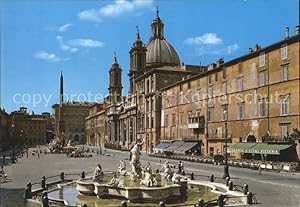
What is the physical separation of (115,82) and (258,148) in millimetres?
94156

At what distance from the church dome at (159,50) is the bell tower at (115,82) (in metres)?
32.9

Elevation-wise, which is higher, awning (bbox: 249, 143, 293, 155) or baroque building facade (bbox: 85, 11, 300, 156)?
baroque building facade (bbox: 85, 11, 300, 156)

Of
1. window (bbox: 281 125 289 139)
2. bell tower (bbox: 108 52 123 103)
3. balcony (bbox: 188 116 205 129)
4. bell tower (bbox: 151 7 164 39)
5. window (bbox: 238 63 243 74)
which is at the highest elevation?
bell tower (bbox: 151 7 164 39)

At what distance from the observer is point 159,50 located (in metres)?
94.4

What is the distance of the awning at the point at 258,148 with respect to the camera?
35.5 m

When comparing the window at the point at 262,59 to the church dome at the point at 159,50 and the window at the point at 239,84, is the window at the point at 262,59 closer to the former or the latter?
the window at the point at 239,84

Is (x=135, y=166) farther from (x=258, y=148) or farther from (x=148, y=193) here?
(x=258, y=148)

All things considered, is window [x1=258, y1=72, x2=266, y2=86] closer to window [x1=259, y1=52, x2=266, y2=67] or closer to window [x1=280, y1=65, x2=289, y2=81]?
window [x1=259, y1=52, x2=266, y2=67]

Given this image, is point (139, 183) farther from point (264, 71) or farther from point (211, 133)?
point (211, 133)

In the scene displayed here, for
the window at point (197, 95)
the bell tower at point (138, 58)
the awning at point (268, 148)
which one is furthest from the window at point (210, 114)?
the bell tower at point (138, 58)

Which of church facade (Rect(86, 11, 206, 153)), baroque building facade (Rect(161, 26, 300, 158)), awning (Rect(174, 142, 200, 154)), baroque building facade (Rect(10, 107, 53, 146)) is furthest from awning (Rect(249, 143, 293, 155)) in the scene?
baroque building facade (Rect(10, 107, 53, 146))

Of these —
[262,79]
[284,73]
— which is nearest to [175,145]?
[262,79]

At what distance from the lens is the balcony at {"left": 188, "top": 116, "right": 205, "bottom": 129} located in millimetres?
53991

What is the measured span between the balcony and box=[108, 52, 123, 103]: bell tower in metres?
73.2
